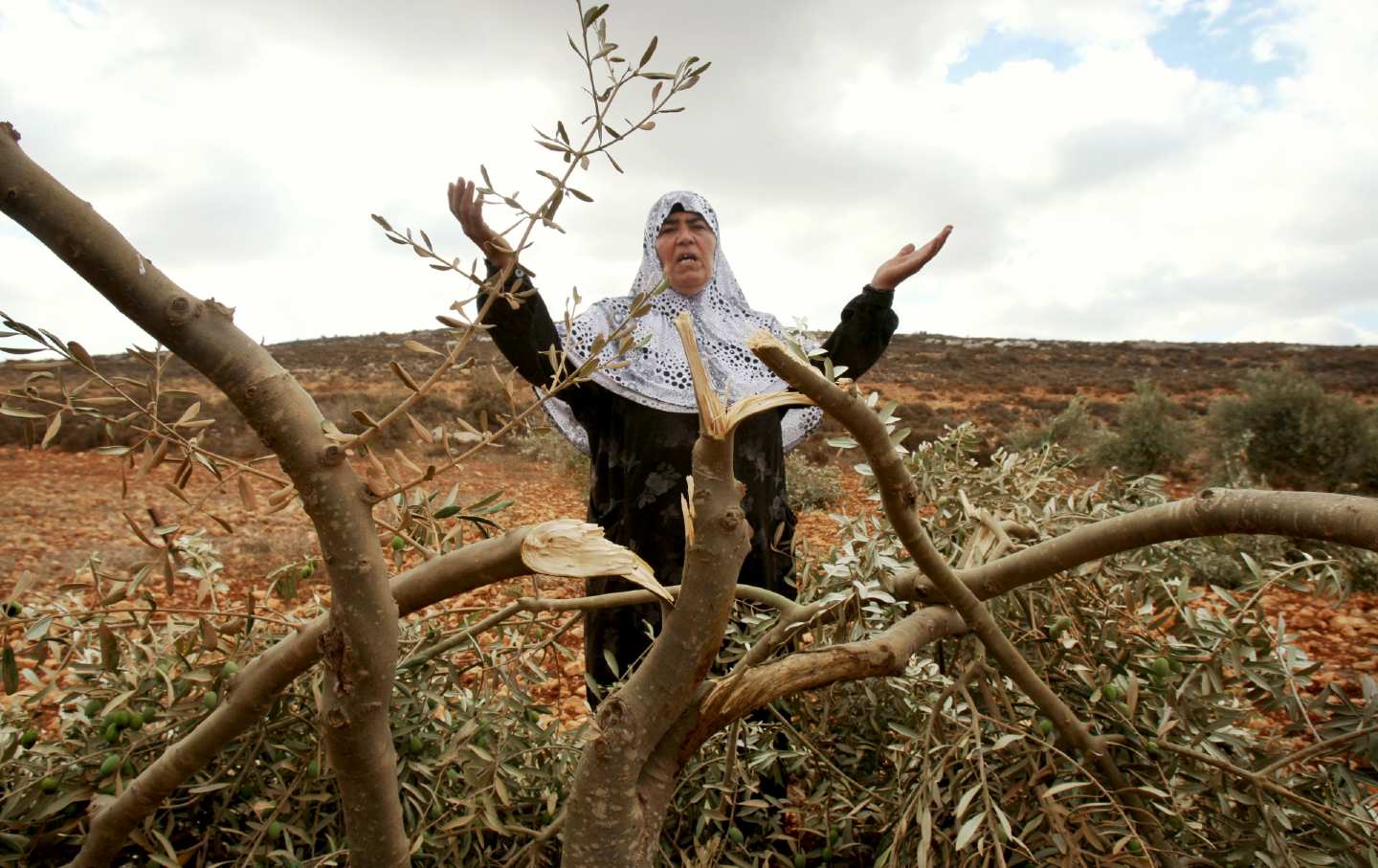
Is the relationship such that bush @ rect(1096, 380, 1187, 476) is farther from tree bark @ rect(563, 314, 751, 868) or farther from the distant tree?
tree bark @ rect(563, 314, 751, 868)

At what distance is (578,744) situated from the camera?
1.45 m

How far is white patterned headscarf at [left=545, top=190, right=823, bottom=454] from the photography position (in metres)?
2.42

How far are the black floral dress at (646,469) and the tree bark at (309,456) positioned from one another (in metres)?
1.36

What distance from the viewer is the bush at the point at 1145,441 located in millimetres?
10805

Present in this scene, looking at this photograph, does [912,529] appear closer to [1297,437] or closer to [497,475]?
[497,475]

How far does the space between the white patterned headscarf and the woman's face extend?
0.03 meters

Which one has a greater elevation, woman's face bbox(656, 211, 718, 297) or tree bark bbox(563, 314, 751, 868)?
woman's face bbox(656, 211, 718, 297)

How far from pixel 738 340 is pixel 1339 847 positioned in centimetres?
196

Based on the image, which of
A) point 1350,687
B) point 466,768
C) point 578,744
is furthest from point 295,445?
point 1350,687

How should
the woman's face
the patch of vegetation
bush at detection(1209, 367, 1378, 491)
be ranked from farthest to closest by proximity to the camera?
the patch of vegetation → bush at detection(1209, 367, 1378, 491) → the woman's face

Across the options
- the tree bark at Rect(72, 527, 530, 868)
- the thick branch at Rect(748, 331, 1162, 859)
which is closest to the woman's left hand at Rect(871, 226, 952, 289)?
the thick branch at Rect(748, 331, 1162, 859)

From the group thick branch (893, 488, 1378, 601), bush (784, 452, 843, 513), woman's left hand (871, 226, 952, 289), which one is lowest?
bush (784, 452, 843, 513)

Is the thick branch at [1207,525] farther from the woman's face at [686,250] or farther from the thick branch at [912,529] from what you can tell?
the woman's face at [686,250]

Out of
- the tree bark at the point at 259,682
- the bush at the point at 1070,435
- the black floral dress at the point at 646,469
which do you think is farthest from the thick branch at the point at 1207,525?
the bush at the point at 1070,435
